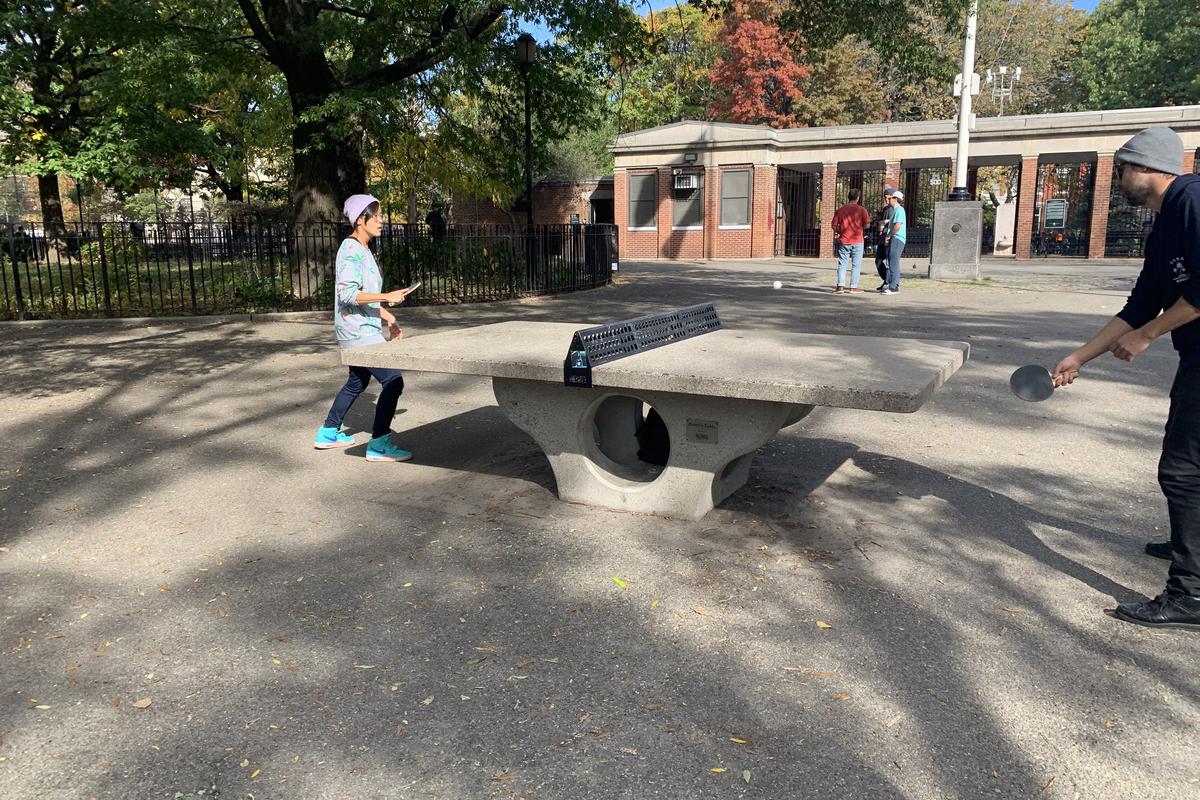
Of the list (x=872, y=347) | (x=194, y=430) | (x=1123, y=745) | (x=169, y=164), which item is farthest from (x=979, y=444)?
(x=169, y=164)

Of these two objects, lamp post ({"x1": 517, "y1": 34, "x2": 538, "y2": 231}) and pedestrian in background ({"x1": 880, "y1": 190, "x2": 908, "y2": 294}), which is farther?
pedestrian in background ({"x1": 880, "y1": 190, "x2": 908, "y2": 294})

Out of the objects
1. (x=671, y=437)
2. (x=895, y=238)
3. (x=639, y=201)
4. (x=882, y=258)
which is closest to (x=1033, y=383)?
(x=671, y=437)

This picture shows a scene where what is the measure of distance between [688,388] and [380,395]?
9.21 ft

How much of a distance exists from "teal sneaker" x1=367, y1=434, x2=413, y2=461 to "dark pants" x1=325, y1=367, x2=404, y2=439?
0.05 metres

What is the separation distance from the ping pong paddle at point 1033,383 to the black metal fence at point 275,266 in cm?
1120

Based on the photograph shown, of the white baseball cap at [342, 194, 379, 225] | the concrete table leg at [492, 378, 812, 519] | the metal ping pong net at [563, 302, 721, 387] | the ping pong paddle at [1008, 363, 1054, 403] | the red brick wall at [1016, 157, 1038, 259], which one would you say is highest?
the red brick wall at [1016, 157, 1038, 259]

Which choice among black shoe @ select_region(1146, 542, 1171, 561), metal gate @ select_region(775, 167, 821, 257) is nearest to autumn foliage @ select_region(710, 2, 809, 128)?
metal gate @ select_region(775, 167, 821, 257)

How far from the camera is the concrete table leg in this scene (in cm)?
453

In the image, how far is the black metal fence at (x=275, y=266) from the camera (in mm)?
14477

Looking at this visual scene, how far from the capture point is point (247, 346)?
1134 centimetres

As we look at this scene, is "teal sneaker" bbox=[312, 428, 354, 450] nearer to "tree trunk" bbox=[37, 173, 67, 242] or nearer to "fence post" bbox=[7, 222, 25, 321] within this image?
"fence post" bbox=[7, 222, 25, 321]

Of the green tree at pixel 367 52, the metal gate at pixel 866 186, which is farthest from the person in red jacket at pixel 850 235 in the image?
the metal gate at pixel 866 186

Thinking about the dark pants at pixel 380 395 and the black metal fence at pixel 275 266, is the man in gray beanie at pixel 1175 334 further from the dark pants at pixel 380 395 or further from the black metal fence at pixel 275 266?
the black metal fence at pixel 275 266

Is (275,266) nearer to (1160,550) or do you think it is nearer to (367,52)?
(367,52)
